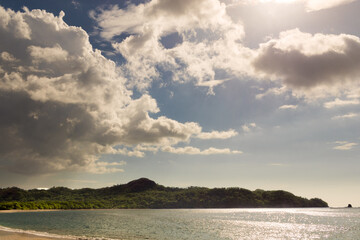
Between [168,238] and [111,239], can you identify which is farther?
[168,238]

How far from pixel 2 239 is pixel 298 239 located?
80538 millimetres

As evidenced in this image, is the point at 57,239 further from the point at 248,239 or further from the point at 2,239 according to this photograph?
the point at 248,239

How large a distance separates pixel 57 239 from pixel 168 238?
28524 millimetres

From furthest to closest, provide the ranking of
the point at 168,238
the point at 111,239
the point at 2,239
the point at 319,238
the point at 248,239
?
1. the point at 319,238
2. the point at 248,239
3. the point at 168,238
4. the point at 111,239
5. the point at 2,239

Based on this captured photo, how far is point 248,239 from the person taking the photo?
82.4 m

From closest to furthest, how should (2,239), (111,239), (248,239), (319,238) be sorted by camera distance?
(2,239)
(111,239)
(248,239)
(319,238)

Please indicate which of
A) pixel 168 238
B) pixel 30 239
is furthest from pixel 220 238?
pixel 30 239

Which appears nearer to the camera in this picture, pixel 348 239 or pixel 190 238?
pixel 190 238

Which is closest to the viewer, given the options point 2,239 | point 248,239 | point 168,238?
point 2,239

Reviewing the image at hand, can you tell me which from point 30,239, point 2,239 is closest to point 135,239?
point 30,239

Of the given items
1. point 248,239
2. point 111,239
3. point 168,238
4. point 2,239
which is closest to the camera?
point 2,239

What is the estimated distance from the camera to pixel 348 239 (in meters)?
84.6

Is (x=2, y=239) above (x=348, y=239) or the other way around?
above

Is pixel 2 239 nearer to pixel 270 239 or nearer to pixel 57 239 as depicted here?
pixel 57 239
